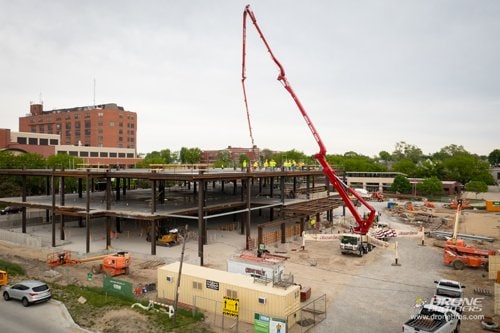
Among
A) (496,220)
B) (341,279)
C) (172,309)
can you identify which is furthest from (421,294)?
(496,220)

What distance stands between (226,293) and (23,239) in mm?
36005

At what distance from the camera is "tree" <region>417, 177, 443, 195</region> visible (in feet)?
398

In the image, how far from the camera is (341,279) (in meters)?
34.9

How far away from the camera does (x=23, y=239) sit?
4800 cm

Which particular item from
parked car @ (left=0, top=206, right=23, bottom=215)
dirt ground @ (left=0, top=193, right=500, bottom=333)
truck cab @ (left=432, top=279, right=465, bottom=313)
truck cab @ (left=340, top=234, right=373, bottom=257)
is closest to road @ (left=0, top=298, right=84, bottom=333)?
dirt ground @ (left=0, top=193, right=500, bottom=333)

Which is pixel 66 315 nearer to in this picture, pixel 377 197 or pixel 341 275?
pixel 341 275

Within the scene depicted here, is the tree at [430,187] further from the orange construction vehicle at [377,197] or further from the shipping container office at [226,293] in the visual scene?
the shipping container office at [226,293]

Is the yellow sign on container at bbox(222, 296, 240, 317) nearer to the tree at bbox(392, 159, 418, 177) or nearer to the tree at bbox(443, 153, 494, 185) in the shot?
the tree at bbox(443, 153, 494, 185)

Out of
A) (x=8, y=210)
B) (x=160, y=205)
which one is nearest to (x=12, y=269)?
(x=160, y=205)

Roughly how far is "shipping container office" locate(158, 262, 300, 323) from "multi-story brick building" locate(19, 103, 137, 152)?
136054mm

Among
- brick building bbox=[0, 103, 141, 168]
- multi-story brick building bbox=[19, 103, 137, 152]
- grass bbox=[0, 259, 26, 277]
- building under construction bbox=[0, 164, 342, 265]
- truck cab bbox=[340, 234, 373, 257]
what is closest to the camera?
grass bbox=[0, 259, 26, 277]

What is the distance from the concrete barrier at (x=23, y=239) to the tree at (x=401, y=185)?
110m

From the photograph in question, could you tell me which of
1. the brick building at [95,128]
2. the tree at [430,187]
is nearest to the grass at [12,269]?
the brick building at [95,128]

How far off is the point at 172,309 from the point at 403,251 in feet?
109
